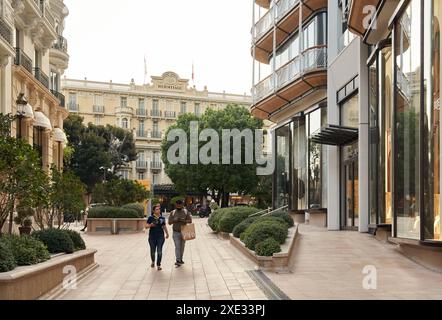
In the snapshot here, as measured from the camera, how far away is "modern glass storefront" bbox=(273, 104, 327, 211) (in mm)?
26125

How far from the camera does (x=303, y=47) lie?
27.5m

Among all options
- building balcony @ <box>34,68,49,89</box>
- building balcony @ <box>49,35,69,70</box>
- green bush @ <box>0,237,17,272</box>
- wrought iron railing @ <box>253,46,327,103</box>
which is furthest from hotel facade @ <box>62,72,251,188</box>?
green bush @ <box>0,237,17,272</box>

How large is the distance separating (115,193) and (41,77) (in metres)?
7.28

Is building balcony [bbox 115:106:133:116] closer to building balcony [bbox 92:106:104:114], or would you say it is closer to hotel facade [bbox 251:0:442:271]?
building balcony [bbox 92:106:104:114]

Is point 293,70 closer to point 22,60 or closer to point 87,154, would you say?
point 22,60

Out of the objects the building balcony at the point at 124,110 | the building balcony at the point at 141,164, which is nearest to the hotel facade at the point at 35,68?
the building balcony at the point at 124,110

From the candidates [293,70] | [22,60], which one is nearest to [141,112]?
[22,60]

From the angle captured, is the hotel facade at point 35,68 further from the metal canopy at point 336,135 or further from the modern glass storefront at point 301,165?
the modern glass storefront at point 301,165

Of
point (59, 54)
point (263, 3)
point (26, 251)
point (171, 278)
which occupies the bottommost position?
point (171, 278)

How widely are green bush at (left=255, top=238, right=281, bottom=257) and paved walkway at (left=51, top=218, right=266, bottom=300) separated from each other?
19.9 inches

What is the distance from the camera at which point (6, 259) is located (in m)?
8.84

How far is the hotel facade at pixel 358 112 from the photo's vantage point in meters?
11.9

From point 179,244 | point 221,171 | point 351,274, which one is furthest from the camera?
point 221,171
